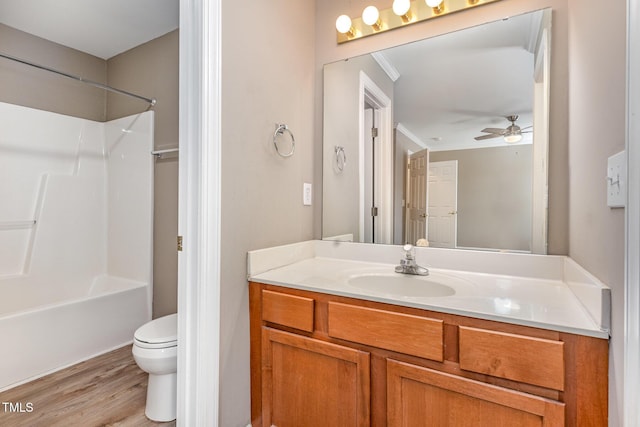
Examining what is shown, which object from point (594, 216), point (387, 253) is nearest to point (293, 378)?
point (387, 253)

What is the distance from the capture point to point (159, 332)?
1595 mm

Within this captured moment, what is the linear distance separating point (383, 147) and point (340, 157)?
26 centimetres

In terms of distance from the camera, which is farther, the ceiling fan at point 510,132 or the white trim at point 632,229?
the ceiling fan at point 510,132

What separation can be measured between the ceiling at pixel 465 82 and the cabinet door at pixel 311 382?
110cm

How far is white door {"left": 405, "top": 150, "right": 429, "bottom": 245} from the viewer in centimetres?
156

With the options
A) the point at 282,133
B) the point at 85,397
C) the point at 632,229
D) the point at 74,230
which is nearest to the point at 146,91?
the point at 74,230

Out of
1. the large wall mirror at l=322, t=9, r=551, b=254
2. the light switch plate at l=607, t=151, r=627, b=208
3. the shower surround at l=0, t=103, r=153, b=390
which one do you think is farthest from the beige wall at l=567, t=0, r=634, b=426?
the shower surround at l=0, t=103, r=153, b=390

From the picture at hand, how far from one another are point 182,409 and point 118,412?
26.6 inches

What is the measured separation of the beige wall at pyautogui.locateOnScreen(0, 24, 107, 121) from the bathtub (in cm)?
144

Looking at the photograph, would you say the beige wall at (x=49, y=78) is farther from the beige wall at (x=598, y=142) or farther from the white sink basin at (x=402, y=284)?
the beige wall at (x=598, y=142)

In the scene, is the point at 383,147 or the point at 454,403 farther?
the point at 383,147

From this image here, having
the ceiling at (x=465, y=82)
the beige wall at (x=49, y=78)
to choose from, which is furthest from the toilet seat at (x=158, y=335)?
the beige wall at (x=49, y=78)

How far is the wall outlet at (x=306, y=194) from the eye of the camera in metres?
A: 1.74

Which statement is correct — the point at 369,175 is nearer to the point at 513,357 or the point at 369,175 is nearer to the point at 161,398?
the point at 513,357
